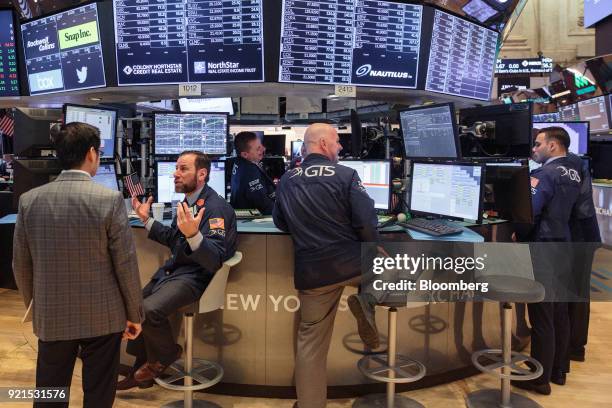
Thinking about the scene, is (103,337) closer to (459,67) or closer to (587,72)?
(459,67)

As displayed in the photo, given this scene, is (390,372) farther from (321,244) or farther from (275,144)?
(275,144)

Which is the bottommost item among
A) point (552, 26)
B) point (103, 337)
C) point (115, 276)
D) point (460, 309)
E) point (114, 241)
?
point (460, 309)

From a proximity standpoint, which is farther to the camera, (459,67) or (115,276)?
(459,67)

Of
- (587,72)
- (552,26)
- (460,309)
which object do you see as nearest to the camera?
(460,309)

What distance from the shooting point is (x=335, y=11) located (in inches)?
139

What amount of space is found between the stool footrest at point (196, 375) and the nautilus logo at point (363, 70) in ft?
7.34

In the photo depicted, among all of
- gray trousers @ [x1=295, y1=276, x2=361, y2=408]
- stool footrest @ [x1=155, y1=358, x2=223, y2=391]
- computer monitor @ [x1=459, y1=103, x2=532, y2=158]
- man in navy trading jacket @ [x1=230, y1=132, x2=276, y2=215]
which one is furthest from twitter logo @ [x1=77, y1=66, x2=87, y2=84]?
computer monitor @ [x1=459, y1=103, x2=532, y2=158]

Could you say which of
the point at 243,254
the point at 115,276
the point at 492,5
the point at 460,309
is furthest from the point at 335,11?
the point at 115,276

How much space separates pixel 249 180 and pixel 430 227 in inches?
67.8

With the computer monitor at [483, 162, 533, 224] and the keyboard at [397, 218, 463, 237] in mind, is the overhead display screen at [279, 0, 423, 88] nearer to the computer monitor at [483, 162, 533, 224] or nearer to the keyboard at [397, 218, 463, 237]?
the computer monitor at [483, 162, 533, 224]

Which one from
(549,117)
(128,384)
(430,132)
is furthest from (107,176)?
(549,117)

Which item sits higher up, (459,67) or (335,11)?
(335,11)

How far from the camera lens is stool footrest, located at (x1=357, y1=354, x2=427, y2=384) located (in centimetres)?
257

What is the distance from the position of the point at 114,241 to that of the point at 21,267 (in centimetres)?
40
